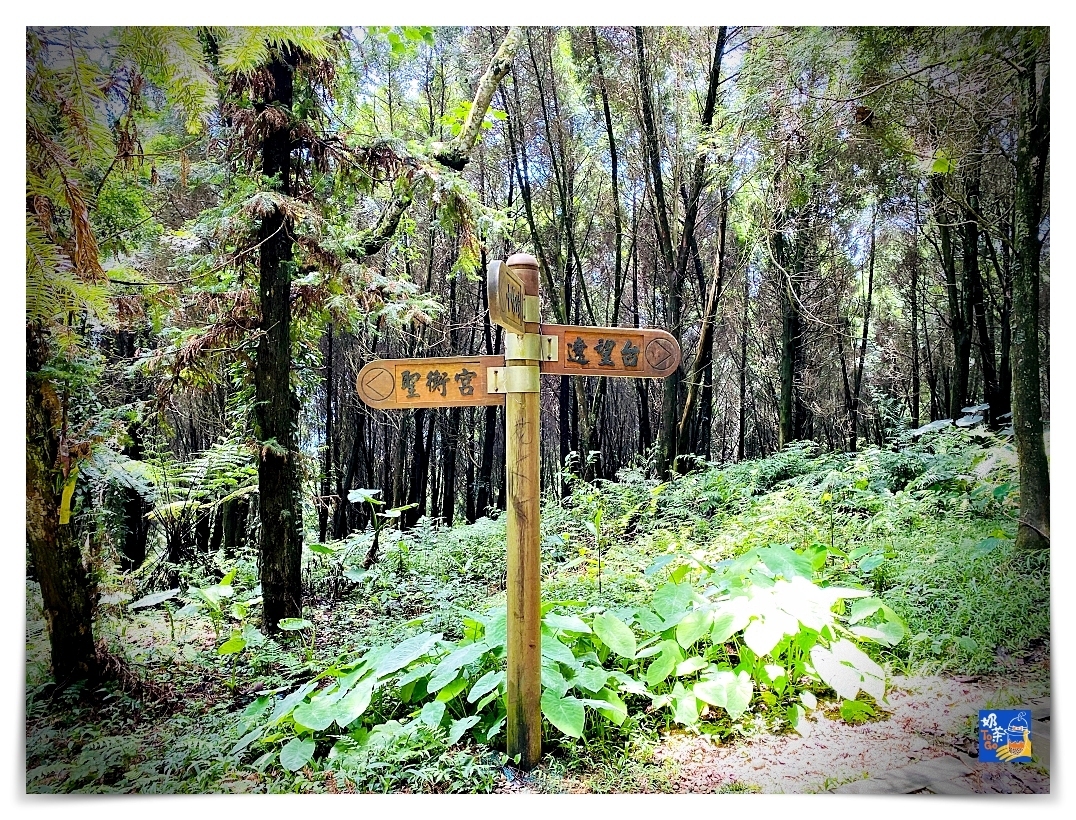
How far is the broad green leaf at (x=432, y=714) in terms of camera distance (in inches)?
71.6

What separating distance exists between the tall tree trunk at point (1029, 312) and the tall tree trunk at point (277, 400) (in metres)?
3.11

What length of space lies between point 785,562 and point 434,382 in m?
1.47

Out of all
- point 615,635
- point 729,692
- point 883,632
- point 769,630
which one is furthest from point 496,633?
point 883,632

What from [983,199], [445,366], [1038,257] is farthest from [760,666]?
[983,199]

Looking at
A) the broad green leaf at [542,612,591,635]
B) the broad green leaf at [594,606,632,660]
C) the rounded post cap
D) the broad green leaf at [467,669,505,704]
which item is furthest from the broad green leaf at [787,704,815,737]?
the rounded post cap

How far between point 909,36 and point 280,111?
8.89ft

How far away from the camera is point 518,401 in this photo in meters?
1.74

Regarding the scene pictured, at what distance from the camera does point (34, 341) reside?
222cm

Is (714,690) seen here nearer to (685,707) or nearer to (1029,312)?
(685,707)

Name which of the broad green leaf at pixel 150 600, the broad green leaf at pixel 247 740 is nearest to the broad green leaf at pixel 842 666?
the broad green leaf at pixel 247 740

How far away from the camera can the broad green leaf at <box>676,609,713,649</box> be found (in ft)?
6.57

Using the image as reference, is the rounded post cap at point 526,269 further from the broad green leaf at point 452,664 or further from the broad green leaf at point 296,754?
the broad green leaf at point 296,754

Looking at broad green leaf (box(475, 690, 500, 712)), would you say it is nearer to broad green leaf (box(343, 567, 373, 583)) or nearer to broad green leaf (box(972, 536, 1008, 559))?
broad green leaf (box(343, 567, 373, 583))
